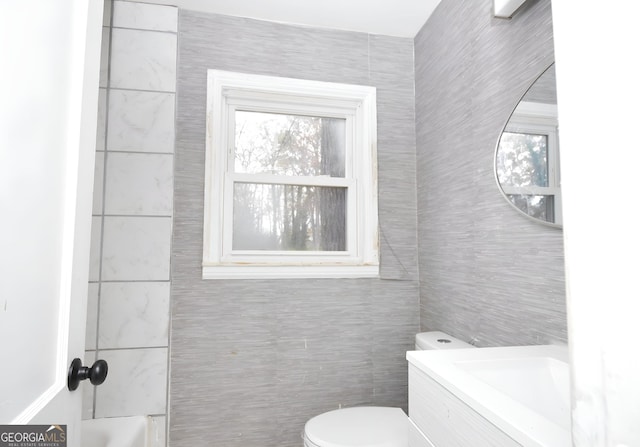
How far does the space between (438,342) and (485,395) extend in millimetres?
884

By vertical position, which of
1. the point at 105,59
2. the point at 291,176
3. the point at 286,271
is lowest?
the point at 286,271

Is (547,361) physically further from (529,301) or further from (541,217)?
(541,217)

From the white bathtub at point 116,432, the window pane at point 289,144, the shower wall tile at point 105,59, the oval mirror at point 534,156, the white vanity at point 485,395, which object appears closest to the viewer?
the white vanity at point 485,395

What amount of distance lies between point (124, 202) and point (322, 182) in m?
0.97

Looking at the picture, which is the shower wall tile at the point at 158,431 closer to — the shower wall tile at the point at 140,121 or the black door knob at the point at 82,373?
the black door knob at the point at 82,373

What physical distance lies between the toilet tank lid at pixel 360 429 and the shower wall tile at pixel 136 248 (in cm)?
95

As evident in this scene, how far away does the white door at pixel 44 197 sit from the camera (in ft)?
1.78

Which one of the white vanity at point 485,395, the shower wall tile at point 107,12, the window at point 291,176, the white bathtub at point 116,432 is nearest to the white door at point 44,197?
the white vanity at point 485,395

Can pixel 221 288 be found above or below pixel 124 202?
below

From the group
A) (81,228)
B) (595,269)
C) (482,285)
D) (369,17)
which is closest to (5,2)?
(81,228)

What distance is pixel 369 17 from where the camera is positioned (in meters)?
1.88

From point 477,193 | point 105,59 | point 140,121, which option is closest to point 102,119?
point 140,121

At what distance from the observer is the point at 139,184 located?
5.59 ft

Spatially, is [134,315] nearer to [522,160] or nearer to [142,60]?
[142,60]
